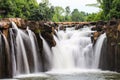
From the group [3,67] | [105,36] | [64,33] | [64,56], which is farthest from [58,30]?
[3,67]

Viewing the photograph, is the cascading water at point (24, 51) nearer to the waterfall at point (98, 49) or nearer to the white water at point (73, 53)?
the white water at point (73, 53)

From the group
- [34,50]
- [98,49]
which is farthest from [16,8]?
[98,49]

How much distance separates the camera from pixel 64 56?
111 ft

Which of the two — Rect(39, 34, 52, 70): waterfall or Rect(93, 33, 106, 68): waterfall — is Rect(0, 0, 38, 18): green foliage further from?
Rect(93, 33, 106, 68): waterfall

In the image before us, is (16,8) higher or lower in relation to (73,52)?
higher

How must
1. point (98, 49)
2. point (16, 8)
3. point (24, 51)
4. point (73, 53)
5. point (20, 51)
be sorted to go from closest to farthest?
point (20, 51) < point (24, 51) < point (98, 49) < point (73, 53) < point (16, 8)

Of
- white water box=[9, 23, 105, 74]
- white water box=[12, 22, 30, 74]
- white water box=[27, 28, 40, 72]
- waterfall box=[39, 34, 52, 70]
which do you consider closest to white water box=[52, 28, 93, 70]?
white water box=[9, 23, 105, 74]

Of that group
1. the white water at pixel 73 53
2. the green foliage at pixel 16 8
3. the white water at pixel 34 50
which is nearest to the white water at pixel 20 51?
the white water at pixel 34 50

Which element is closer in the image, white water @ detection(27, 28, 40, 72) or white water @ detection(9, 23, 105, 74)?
white water @ detection(27, 28, 40, 72)

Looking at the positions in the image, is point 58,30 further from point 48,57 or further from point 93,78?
point 93,78

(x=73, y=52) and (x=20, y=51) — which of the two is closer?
(x=20, y=51)

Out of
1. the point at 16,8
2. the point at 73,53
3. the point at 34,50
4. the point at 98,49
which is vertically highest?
the point at 16,8

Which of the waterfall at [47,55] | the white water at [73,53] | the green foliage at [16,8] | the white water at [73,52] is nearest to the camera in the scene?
the waterfall at [47,55]

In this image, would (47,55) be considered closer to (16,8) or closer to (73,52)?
(73,52)
